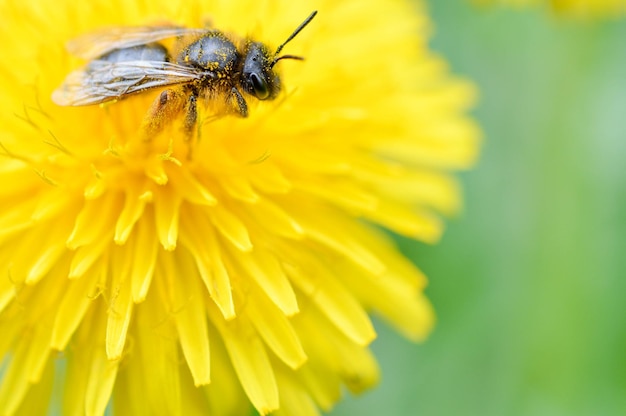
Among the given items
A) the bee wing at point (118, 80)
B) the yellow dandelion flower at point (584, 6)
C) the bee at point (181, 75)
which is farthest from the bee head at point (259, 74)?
the yellow dandelion flower at point (584, 6)

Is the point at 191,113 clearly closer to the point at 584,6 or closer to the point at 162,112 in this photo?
the point at 162,112

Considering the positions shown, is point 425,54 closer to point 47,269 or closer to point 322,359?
point 322,359

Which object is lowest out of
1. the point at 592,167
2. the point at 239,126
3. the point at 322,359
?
the point at 592,167

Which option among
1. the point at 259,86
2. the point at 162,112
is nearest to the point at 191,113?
the point at 162,112

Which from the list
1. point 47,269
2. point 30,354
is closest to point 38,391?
point 30,354

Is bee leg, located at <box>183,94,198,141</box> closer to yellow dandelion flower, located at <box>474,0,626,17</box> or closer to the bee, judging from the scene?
the bee

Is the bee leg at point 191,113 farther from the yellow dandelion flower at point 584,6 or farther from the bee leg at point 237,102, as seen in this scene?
the yellow dandelion flower at point 584,6
